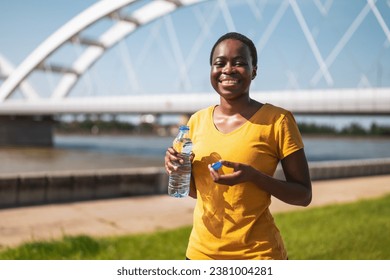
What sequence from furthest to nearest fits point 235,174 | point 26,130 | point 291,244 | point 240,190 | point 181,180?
point 26,130 → point 291,244 → point 181,180 → point 240,190 → point 235,174

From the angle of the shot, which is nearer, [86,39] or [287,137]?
[287,137]

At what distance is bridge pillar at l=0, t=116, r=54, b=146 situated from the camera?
3612cm

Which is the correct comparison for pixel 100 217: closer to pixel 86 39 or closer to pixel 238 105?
pixel 238 105

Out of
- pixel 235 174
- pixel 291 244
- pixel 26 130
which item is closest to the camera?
pixel 235 174

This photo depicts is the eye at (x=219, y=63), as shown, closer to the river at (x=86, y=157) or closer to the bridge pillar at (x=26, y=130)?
the river at (x=86, y=157)

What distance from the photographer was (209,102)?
22.6 m

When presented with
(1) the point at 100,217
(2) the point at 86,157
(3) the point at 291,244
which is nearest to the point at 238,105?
(3) the point at 291,244

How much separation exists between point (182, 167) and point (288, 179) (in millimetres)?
328

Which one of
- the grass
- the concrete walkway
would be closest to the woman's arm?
the grass

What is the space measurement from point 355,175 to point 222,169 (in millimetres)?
9451

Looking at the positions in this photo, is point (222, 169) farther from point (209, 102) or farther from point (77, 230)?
point (209, 102)

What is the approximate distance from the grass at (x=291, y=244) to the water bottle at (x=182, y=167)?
2.18 m

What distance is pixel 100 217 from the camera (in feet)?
17.5
